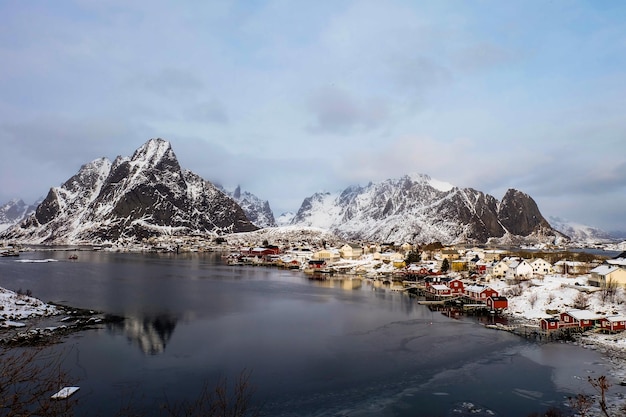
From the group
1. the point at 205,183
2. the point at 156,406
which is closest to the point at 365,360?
the point at 156,406

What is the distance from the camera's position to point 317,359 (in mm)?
19234

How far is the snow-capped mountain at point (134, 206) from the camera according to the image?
13112 cm

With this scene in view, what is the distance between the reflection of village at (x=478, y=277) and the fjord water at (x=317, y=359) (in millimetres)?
3238

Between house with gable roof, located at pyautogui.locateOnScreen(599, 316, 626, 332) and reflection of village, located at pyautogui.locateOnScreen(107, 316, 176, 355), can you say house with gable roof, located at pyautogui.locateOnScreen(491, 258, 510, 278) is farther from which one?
reflection of village, located at pyautogui.locateOnScreen(107, 316, 176, 355)

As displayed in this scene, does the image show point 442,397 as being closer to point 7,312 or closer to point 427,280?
point 7,312

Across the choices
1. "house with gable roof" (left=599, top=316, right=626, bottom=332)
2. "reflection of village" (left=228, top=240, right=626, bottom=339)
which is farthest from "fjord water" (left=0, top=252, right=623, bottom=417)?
"house with gable roof" (left=599, top=316, right=626, bottom=332)

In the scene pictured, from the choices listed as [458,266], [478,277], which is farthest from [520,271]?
[458,266]

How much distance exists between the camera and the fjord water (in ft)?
47.8

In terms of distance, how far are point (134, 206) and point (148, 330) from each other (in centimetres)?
12400

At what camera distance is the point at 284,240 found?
118 meters

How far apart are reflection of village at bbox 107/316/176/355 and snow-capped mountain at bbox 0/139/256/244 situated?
4184 inches

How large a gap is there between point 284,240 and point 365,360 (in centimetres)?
9909

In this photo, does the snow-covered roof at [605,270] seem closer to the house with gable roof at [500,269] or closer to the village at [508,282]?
the village at [508,282]

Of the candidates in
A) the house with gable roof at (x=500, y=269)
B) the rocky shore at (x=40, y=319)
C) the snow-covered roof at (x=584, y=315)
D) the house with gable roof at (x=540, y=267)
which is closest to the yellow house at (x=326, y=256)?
the house with gable roof at (x=500, y=269)
